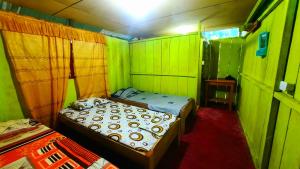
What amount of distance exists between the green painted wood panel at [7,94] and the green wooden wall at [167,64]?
8.77 ft

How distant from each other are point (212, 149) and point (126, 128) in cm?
141

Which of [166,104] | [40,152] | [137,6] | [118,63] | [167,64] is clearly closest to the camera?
[40,152]

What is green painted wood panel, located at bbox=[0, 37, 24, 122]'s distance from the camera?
1.83m

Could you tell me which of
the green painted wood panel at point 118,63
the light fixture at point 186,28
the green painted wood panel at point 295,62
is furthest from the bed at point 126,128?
the light fixture at point 186,28

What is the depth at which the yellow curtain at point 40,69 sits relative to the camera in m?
1.90

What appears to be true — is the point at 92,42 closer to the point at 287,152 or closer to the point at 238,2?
the point at 238,2

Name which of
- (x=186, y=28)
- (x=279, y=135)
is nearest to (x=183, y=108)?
(x=279, y=135)

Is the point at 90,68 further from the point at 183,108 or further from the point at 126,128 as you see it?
the point at 183,108

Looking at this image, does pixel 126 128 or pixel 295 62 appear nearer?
pixel 295 62

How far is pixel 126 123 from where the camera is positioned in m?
1.97

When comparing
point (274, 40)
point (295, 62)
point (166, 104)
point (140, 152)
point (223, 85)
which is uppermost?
point (274, 40)

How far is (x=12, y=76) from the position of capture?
192 centimetres

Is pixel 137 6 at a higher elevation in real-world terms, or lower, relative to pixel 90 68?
higher

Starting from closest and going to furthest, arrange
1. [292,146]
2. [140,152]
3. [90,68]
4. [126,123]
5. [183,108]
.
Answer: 1. [292,146]
2. [140,152]
3. [126,123]
4. [183,108]
5. [90,68]
